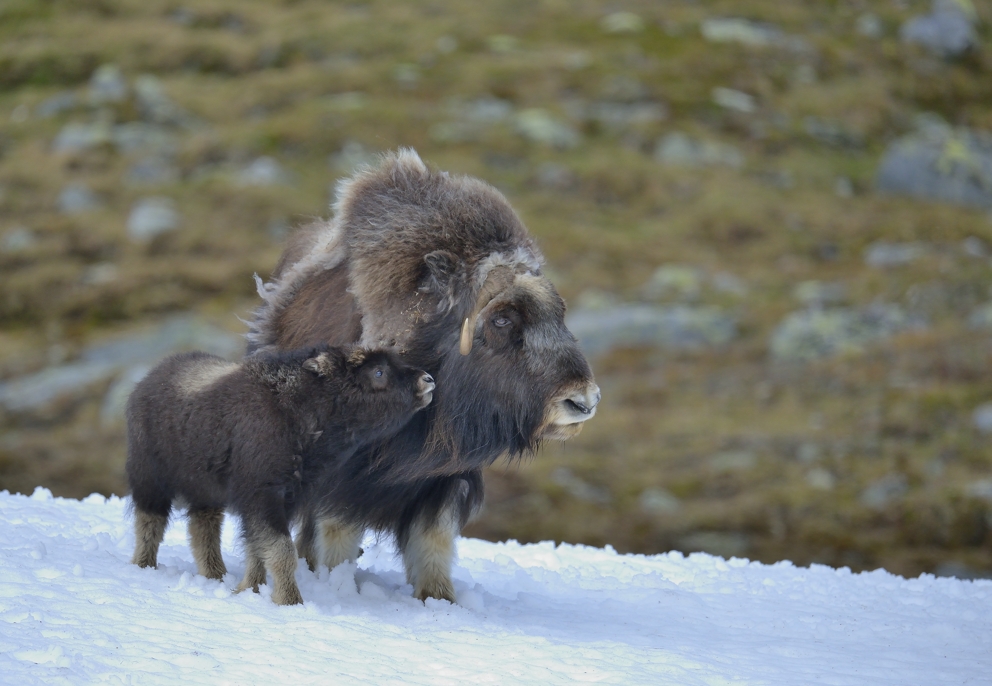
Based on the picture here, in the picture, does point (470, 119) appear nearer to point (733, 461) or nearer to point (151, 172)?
point (151, 172)

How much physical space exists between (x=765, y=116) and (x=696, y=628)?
60.6 ft

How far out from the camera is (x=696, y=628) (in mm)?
4461

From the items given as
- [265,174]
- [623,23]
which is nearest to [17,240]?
[265,174]

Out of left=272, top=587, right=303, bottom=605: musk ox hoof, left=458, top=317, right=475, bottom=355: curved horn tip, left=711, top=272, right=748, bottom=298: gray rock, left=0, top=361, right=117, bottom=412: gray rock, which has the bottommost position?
left=0, top=361, right=117, bottom=412: gray rock

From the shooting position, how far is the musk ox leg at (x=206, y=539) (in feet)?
13.6

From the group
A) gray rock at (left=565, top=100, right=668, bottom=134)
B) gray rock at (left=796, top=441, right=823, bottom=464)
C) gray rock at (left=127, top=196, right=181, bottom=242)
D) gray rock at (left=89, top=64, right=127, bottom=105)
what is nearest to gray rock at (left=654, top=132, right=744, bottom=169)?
gray rock at (left=565, top=100, right=668, bottom=134)

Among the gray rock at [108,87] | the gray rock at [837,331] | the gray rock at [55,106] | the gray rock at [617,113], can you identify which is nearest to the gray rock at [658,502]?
the gray rock at [837,331]

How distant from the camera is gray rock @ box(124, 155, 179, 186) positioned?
2000 centimetres

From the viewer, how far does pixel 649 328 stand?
1533cm

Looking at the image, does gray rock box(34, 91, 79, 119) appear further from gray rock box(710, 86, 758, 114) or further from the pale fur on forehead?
the pale fur on forehead

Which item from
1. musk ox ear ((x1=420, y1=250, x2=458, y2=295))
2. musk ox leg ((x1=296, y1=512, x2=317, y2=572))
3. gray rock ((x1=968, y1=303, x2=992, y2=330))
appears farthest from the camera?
gray rock ((x1=968, y1=303, x2=992, y2=330))

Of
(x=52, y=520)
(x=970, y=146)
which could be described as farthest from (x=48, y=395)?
(x=970, y=146)

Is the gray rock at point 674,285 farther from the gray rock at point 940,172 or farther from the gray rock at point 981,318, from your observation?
the gray rock at point 940,172

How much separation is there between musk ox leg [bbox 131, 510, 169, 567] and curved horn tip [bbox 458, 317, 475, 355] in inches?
53.3
